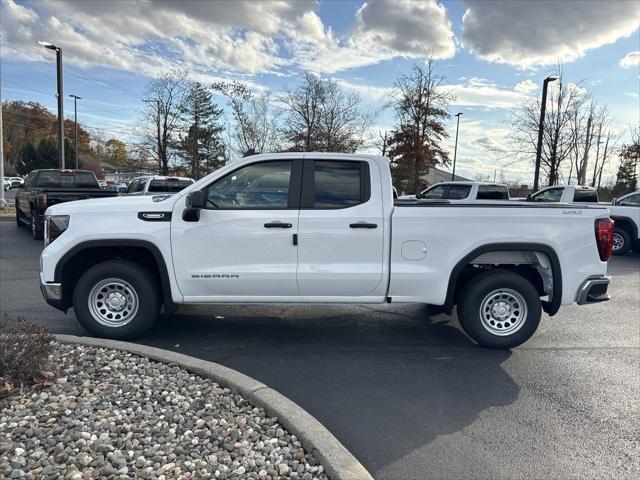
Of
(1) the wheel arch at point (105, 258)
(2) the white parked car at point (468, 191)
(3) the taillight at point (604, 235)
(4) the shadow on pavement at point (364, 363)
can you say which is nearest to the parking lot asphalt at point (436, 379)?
(4) the shadow on pavement at point (364, 363)

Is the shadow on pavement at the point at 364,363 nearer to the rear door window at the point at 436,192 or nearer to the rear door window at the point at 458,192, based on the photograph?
the rear door window at the point at 458,192

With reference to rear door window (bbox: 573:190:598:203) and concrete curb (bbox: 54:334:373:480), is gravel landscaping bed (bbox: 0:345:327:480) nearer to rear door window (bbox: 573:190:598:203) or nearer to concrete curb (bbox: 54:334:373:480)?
concrete curb (bbox: 54:334:373:480)

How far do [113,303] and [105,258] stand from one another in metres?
0.52

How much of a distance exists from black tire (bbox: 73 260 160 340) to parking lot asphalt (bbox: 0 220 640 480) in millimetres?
311

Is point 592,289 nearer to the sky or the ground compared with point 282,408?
nearer to the sky

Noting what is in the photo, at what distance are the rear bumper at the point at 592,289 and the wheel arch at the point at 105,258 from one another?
14.0 feet

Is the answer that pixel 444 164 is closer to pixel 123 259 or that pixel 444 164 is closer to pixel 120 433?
pixel 123 259

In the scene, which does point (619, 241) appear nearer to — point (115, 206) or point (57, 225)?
point (115, 206)

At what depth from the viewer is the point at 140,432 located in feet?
10.1

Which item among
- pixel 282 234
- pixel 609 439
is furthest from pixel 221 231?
pixel 609 439

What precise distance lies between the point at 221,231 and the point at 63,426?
7.67 ft

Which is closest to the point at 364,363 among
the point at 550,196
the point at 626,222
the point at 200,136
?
the point at 626,222

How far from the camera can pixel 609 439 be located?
136 inches

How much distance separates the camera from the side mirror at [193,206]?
4.79 m
